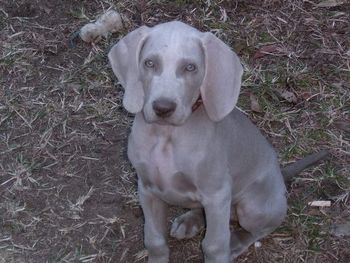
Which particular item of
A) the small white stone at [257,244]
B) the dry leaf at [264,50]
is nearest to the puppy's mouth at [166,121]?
the small white stone at [257,244]

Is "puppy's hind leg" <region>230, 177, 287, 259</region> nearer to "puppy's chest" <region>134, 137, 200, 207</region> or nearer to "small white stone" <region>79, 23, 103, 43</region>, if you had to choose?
"puppy's chest" <region>134, 137, 200, 207</region>

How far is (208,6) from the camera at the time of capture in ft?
19.3

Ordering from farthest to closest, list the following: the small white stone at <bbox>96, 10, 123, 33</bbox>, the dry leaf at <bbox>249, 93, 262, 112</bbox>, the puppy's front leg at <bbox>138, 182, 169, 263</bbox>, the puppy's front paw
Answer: the small white stone at <bbox>96, 10, 123, 33</bbox> < the dry leaf at <bbox>249, 93, 262, 112</bbox> < the puppy's front paw < the puppy's front leg at <bbox>138, 182, 169, 263</bbox>

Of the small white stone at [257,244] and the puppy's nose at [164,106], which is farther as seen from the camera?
the small white stone at [257,244]

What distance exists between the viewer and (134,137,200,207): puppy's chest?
3566mm

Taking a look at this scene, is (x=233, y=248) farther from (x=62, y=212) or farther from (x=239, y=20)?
(x=239, y=20)

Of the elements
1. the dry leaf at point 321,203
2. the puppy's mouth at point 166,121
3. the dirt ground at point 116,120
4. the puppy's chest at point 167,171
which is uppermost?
the puppy's mouth at point 166,121

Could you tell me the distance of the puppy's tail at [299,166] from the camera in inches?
175

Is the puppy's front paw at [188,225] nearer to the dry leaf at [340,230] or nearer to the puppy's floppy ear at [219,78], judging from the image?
the dry leaf at [340,230]

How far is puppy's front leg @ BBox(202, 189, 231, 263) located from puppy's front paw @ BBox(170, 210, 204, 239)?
15.0 inches

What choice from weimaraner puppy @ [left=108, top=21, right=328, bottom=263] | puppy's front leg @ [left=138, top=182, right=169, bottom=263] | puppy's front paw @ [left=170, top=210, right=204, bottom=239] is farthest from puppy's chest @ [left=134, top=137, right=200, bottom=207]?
puppy's front paw @ [left=170, top=210, right=204, bottom=239]

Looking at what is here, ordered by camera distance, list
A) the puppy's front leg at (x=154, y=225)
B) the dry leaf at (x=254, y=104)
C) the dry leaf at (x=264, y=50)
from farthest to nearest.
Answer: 1. the dry leaf at (x=264, y=50)
2. the dry leaf at (x=254, y=104)
3. the puppy's front leg at (x=154, y=225)

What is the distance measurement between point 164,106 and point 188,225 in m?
1.18

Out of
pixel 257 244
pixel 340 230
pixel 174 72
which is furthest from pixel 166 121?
pixel 340 230
